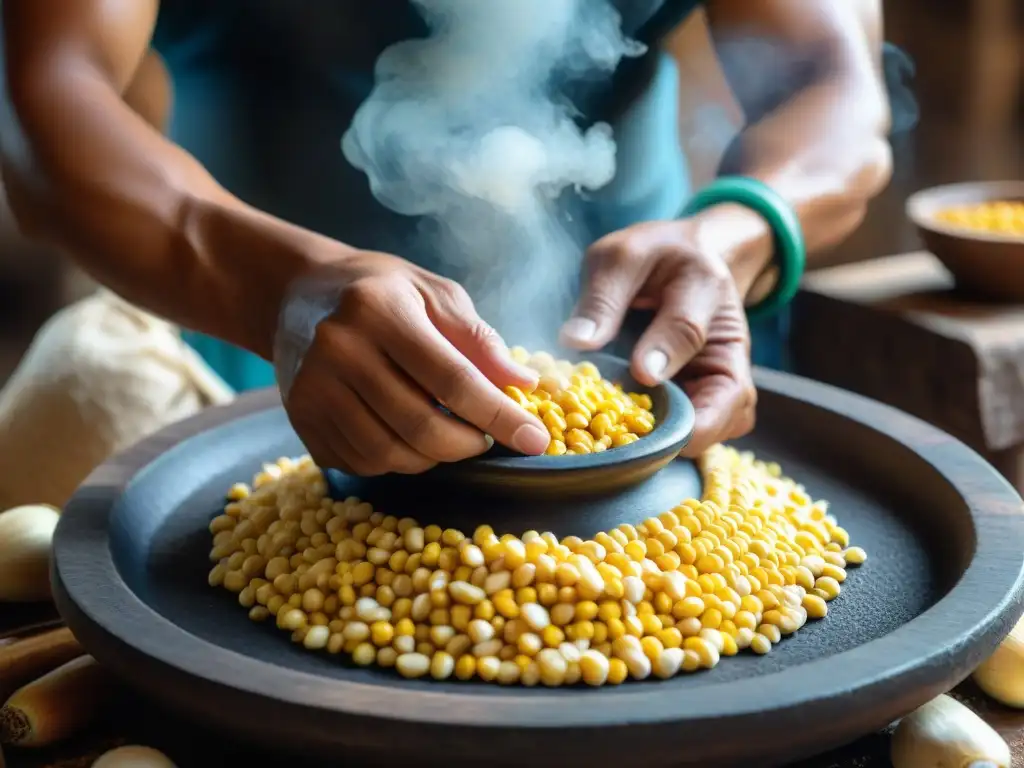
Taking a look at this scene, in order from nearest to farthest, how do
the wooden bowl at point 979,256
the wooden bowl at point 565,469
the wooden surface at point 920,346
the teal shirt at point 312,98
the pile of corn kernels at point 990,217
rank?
the wooden bowl at point 565,469 → the teal shirt at point 312,98 → the wooden surface at point 920,346 → the wooden bowl at point 979,256 → the pile of corn kernels at point 990,217

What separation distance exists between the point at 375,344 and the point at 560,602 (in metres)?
0.29

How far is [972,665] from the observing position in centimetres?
93

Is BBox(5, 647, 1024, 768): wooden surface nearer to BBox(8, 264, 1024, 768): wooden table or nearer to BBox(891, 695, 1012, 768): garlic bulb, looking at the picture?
BBox(891, 695, 1012, 768): garlic bulb

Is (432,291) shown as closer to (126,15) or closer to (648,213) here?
(126,15)

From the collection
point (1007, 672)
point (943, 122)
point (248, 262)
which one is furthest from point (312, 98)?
point (943, 122)

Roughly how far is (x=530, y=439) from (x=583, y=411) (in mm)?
125

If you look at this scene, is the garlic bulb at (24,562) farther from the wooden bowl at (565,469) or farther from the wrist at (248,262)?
the wooden bowl at (565,469)

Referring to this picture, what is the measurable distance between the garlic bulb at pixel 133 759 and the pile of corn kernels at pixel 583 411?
17.2 inches

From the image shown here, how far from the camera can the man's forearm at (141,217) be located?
1.33 metres

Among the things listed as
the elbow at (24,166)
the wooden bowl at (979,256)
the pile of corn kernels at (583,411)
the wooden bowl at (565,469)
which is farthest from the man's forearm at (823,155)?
the elbow at (24,166)

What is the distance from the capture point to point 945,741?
0.96 m

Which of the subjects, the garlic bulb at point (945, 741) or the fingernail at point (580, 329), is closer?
the garlic bulb at point (945, 741)

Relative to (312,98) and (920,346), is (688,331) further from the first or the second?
(920,346)

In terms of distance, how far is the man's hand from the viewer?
1.30 meters
